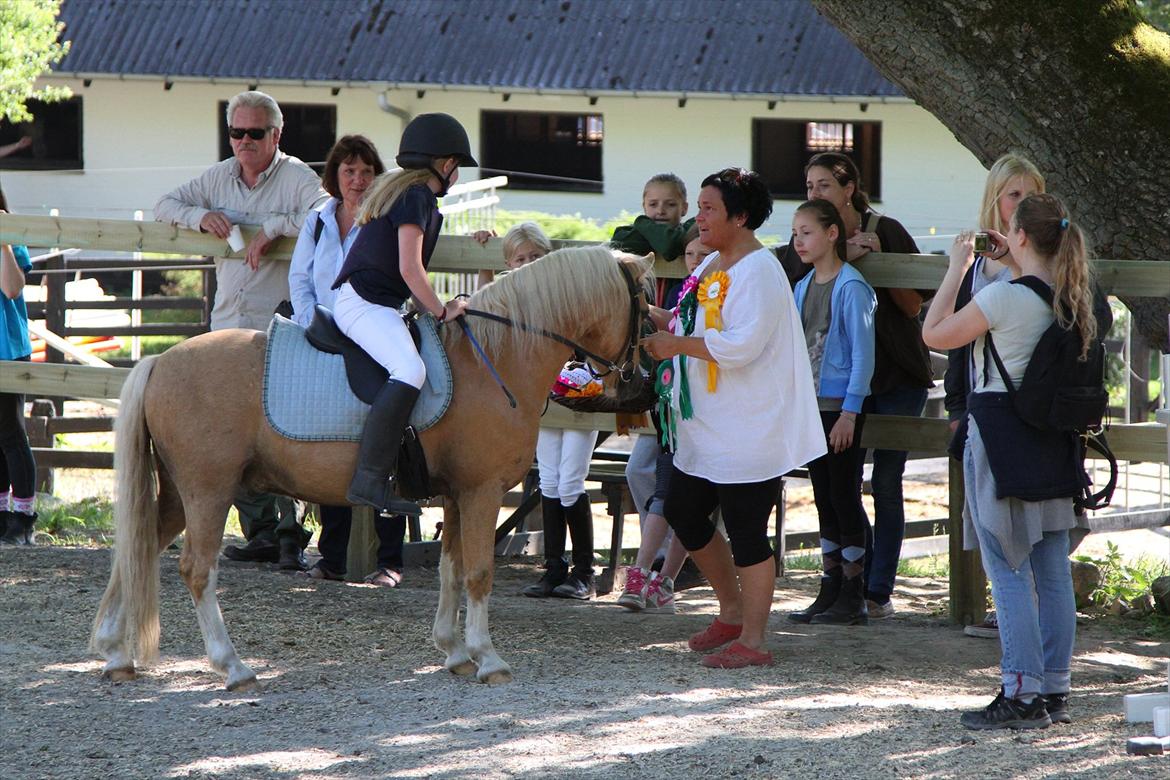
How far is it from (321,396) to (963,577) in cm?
306

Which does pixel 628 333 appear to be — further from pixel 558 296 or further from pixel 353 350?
pixel 353 350

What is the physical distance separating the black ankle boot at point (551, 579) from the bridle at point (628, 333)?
71.4 inches

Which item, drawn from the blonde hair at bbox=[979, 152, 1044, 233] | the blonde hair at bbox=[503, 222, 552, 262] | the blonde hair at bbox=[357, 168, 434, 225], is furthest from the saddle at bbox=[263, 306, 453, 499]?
the blonde hair at bbox=[979, 152, 1044, 233]

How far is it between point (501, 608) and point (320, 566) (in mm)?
1150

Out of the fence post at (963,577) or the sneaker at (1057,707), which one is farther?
the fence post at (963,577)

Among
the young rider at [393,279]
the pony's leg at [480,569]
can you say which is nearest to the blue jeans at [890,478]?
the pony's leg at [480,569]

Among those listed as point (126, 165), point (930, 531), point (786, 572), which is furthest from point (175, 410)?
point (126, 165)

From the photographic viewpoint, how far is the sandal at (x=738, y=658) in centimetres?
542

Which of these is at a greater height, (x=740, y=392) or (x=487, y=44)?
(x=487, y=44)

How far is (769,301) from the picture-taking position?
5.12 meters

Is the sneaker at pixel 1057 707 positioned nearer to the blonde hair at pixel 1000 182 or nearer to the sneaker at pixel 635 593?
the blonde hair at pixel 1000 182

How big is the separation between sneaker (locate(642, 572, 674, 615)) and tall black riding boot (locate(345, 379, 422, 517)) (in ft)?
6.06

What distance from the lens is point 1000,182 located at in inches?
207

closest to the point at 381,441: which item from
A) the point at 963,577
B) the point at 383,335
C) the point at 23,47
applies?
the point at 383,335
